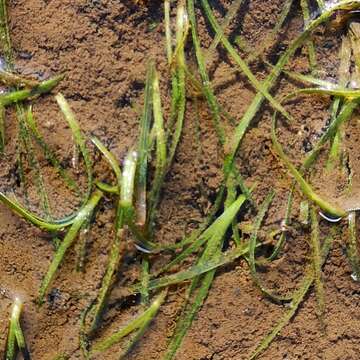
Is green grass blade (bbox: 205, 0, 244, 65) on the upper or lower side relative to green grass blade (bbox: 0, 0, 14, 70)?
upper

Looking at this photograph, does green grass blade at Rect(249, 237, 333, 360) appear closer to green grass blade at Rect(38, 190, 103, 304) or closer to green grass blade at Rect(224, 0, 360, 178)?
green grass blade at Rect(224, 0, 360, 178)

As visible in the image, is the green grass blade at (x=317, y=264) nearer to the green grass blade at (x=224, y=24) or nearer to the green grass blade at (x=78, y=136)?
the green grass blade at (x=224, y=24)

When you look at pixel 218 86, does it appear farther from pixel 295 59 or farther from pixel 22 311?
pixel 22 311

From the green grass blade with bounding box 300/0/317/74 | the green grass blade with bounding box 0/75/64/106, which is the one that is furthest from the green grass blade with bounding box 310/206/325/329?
the green grass blade with bounding box 0/75/64/106

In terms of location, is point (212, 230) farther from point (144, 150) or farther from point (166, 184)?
point (144, 150)

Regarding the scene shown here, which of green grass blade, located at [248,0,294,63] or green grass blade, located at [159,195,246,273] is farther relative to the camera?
green grass blade, located at [248,0,294,63]

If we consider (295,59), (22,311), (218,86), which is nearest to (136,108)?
(218,86)

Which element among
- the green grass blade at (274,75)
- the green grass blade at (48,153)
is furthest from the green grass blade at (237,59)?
the green grass blade at (48,153)
